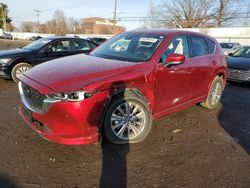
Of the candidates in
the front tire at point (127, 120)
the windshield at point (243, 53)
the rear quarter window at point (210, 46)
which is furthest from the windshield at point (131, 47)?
the windshield at point (243, 53)

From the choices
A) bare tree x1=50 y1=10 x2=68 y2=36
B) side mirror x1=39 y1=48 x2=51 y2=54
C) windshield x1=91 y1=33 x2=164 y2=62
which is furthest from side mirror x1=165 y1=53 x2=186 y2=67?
bare tree x1=50 y1=10 x2=68 y2=36

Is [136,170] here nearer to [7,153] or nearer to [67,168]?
[67,168]

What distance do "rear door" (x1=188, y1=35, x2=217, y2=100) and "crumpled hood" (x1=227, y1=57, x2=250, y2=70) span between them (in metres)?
3.81

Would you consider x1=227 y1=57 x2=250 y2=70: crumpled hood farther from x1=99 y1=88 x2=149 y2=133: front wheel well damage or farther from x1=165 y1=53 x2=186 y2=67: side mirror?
x1=99 y1=88 x2=149 y2=133: front wheel well damage

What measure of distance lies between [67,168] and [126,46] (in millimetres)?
2471

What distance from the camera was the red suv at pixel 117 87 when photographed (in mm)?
3444

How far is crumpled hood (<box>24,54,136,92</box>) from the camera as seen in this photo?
3.46 m

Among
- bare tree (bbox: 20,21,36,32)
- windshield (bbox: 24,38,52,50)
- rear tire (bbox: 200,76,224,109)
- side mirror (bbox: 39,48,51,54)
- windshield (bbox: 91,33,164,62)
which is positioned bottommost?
rear tire (bbox: 200,76,224,109)

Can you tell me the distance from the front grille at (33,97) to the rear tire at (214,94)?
3.82 metres

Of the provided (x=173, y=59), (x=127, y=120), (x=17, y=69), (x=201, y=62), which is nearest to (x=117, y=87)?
(x=127, y=120)

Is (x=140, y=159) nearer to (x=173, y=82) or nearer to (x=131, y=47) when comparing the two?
(x=173, y=82)

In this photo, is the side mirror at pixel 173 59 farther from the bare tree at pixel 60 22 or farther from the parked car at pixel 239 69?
the bare tree at pixel 60 22

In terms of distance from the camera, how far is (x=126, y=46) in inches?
194

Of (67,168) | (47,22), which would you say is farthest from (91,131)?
(47,22)
